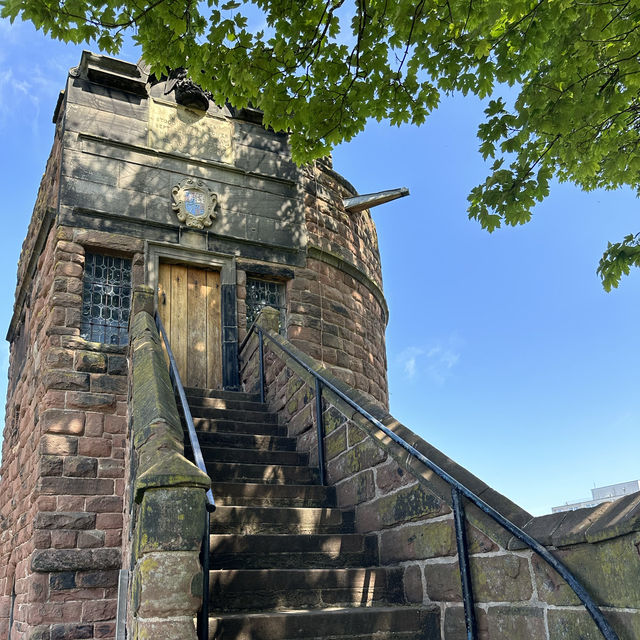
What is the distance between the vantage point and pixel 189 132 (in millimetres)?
10242

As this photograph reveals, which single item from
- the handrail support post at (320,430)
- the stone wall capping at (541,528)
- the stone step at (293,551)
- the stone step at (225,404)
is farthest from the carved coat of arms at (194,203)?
the stone wall capping at (541,528)

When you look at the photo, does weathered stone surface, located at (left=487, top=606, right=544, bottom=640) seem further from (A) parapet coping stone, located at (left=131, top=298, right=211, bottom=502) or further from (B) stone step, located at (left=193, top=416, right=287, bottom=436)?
(B) stone step, located at (left=193, top=416, right=287, bottom=436)

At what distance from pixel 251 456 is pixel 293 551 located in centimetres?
144

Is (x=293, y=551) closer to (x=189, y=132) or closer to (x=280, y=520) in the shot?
(x=280, y=520)

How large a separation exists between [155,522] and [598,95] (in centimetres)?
480

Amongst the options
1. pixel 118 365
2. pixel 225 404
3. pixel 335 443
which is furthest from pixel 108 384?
pixel 335 443

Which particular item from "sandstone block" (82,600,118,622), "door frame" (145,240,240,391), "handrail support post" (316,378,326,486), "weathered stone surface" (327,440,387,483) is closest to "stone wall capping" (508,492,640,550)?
"weathered stone surface" (327,440,387,483)

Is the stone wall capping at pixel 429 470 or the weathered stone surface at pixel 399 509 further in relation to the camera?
the weathered stone surface at pixel 399 509

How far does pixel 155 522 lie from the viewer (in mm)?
3531

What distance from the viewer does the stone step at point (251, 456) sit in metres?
5.88

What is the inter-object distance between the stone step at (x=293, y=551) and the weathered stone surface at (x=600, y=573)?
1842 mm

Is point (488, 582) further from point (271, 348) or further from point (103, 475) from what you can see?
point (103, 475)

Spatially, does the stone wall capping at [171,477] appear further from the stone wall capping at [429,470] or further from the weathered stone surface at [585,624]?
the weathered stone surface at [585,624]

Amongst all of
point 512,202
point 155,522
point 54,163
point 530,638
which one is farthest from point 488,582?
point 54,163
